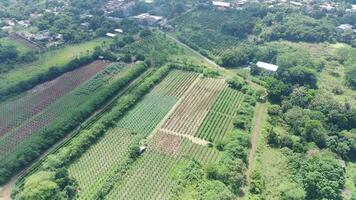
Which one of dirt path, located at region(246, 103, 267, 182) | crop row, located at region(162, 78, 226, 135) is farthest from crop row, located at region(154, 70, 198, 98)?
dirt path, located at region(246, 103, 267, 182)

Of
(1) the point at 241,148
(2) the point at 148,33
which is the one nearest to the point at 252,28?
(2) the point at 148,33

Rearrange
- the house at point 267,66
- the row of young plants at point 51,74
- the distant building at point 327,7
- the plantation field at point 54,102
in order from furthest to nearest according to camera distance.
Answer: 1. the distant building at point 327,7
2. the house at point 267,66
3. the row of young plants at point 51,74
4. the plantation field at point 54,102

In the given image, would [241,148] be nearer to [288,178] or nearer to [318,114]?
[288,178]

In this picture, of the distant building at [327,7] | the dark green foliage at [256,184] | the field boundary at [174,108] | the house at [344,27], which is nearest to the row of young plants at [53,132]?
the field boundary at [174,108]

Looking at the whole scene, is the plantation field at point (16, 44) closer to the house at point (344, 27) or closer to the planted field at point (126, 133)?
the planted field at point (126, 133)

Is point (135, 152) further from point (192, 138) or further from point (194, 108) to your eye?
point (194, 108)
